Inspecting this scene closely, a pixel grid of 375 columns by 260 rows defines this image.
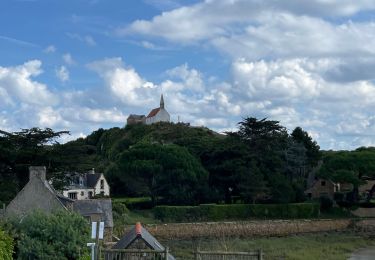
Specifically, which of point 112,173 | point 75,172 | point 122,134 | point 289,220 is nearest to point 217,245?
point 75,172

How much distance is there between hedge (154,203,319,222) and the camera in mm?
54312

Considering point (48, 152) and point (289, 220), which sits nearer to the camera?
point (48, 152)

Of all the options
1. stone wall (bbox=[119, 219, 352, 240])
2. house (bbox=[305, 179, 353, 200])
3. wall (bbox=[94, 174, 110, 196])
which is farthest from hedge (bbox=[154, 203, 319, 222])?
wall (bbox=[94, 174, 110, 196])

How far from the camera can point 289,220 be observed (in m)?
58.7

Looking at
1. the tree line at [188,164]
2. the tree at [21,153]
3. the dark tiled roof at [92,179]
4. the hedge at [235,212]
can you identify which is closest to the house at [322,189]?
the tree line at [188,164]

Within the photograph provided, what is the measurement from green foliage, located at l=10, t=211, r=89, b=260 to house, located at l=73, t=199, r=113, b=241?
46.8 feet

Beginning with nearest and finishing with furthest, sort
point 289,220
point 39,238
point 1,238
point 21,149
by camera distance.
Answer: point 1,238
point 39,238
point 21,149
point 289,220

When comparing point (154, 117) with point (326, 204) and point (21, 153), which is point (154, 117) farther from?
point (21, 153)

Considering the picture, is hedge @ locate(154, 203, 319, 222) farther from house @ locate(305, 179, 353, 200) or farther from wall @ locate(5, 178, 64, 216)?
wall @ locate(5, 178, 64, 216)

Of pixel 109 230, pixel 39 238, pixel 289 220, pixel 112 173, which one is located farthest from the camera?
pixel 112 173

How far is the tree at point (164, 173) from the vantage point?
57.1 m

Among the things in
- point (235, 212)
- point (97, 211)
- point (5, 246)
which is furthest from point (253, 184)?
point (5, 246)

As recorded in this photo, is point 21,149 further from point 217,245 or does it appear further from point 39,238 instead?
point 39,238

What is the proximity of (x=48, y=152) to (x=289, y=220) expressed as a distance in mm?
25617
